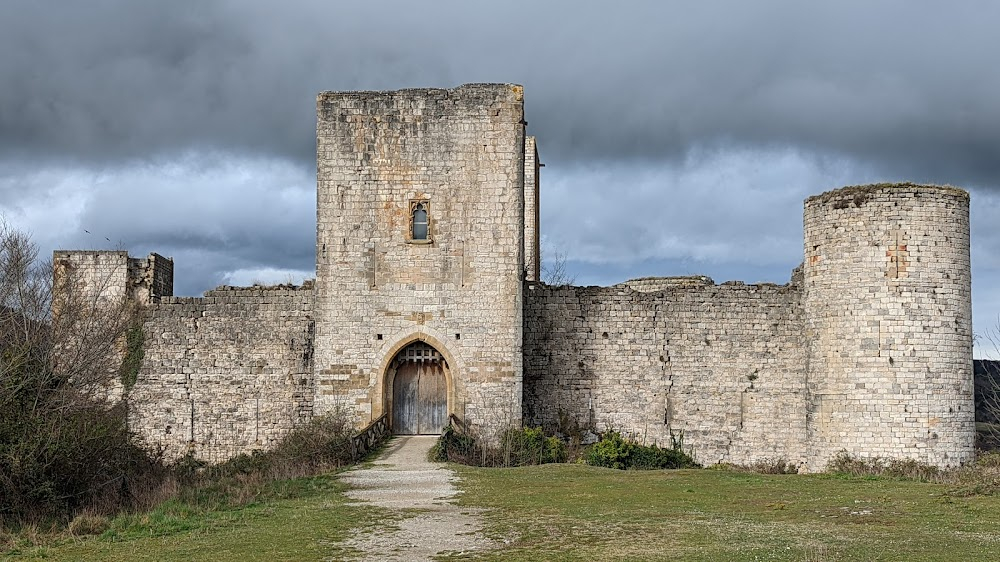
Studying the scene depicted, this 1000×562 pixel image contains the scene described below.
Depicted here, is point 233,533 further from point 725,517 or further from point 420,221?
point 420,221

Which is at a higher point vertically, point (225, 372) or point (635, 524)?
point (225, 372)

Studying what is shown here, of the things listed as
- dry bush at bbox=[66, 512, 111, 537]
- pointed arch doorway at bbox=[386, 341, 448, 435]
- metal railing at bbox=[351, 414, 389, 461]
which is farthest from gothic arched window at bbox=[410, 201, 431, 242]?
dry bush at bbox=[66, 512, 111, 537]

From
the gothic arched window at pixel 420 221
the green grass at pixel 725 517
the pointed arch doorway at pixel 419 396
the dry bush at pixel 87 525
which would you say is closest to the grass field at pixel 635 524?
the green grass at pixel 725 517

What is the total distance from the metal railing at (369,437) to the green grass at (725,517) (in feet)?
7.67

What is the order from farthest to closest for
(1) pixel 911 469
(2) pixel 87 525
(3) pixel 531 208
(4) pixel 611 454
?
(3) pixel 531 208 < (4) pixel 611 454 < (1) pixel 911 469 < (2) pixel 87 525

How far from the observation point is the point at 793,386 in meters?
24.2

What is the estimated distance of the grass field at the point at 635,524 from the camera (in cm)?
1160

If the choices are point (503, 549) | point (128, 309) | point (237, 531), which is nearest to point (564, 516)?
point (503, 549)

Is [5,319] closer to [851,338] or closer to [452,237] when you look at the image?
[452,237]

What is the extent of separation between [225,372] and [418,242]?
5755 mm

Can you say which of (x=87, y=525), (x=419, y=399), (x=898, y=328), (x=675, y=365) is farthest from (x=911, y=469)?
(x=87, y=525)

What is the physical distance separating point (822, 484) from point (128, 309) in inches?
626

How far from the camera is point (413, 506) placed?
15031 mm

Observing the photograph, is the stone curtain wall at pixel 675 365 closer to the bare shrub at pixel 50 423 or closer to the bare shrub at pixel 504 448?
the bare shrub at pixel 504 448
